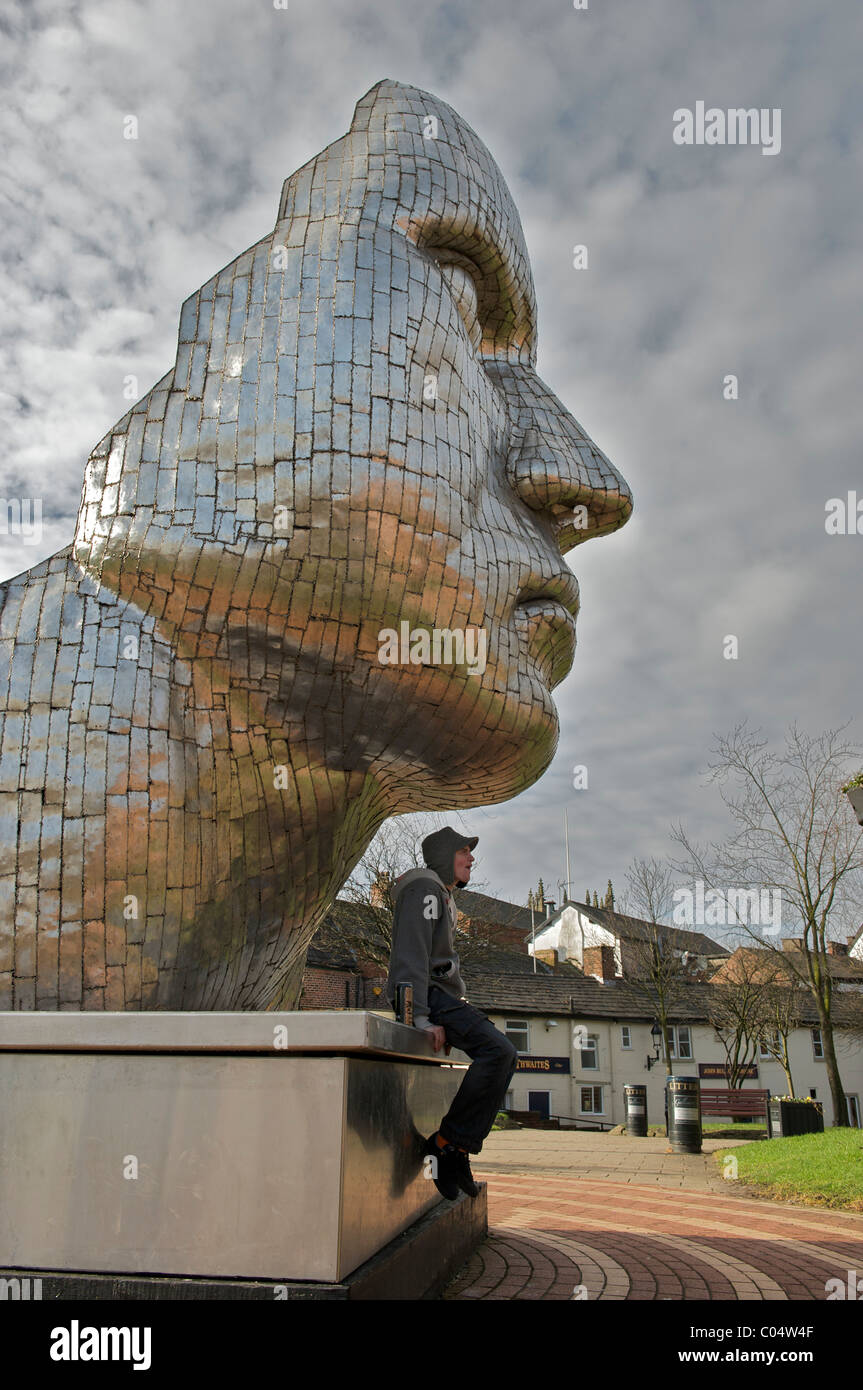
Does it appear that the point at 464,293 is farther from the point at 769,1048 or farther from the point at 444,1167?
the point at 769,1048

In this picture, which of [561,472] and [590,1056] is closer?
[561,472]

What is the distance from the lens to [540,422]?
4.08 meters

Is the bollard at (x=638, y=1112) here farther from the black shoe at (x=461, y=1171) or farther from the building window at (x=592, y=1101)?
the black shoe at (x=461, y=1171)

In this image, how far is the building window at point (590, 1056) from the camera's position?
35.2 metres

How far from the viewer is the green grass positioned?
29.2 ft

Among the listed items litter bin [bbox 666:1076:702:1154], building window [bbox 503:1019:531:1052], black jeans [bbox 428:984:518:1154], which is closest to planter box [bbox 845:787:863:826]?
black jeans [bbox 428:984:518:1154]

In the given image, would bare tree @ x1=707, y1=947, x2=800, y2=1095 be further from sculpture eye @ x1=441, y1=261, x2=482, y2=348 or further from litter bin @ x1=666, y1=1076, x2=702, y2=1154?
sculpture eye @ x1=441, y1=261, x2=482, y2=348

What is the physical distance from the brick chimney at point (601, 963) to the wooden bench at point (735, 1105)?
630cm

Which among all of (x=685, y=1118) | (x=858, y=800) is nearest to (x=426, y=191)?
(x=858, y=800)

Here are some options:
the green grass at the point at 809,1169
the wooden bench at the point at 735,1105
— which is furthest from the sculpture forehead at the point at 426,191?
the wooden bench at the point at 735,1105

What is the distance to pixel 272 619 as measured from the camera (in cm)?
310

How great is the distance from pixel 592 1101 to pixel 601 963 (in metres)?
6.76

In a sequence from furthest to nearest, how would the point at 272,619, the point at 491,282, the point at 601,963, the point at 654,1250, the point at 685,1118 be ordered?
the point at 601,963 → the point at 685,1118 → the point at 654,1250 → the point at 491,282 → the point at 272,619
